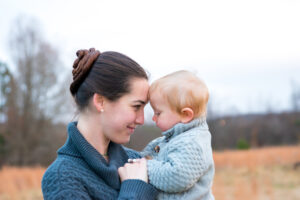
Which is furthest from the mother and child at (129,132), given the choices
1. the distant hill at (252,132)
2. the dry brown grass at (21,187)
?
the distant hill at (252,132)

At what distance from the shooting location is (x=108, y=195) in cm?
174

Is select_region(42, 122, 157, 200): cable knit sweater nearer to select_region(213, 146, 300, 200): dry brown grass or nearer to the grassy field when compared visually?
the grassy field

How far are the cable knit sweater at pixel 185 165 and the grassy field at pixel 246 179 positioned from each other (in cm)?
469

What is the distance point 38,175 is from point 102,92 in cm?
836

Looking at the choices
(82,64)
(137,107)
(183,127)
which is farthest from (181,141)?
(82,64)

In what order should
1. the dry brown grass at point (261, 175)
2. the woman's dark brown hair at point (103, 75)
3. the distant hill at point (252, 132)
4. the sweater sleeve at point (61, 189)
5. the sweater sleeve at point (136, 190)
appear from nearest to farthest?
1. the sweater sleeve at point (61, 189)
2. the sweater sleeve at point (136, 190)
3. the woman's dark brown hair at point (103, 75)
4. the dry brown grass at point (261, 175)
5. the distant hill at point (252, 132)

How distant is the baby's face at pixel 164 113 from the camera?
1.98m

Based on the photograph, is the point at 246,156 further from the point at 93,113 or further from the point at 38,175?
the point at 93,113

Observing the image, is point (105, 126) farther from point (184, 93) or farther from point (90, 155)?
point (184, 93)

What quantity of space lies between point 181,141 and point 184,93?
0.90 feet

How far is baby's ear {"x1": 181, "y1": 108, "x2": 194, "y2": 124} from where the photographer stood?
1943mm

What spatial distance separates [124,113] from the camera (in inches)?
76.0

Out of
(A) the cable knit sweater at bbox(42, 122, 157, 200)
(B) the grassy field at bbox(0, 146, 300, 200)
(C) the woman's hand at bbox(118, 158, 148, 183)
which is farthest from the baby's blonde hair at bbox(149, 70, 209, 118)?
(B) the grassy field at bbox(0, 146, 300, 200)

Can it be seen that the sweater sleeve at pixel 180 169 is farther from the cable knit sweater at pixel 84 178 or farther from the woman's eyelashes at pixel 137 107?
the woman's eyelashes at pixel 137 107
